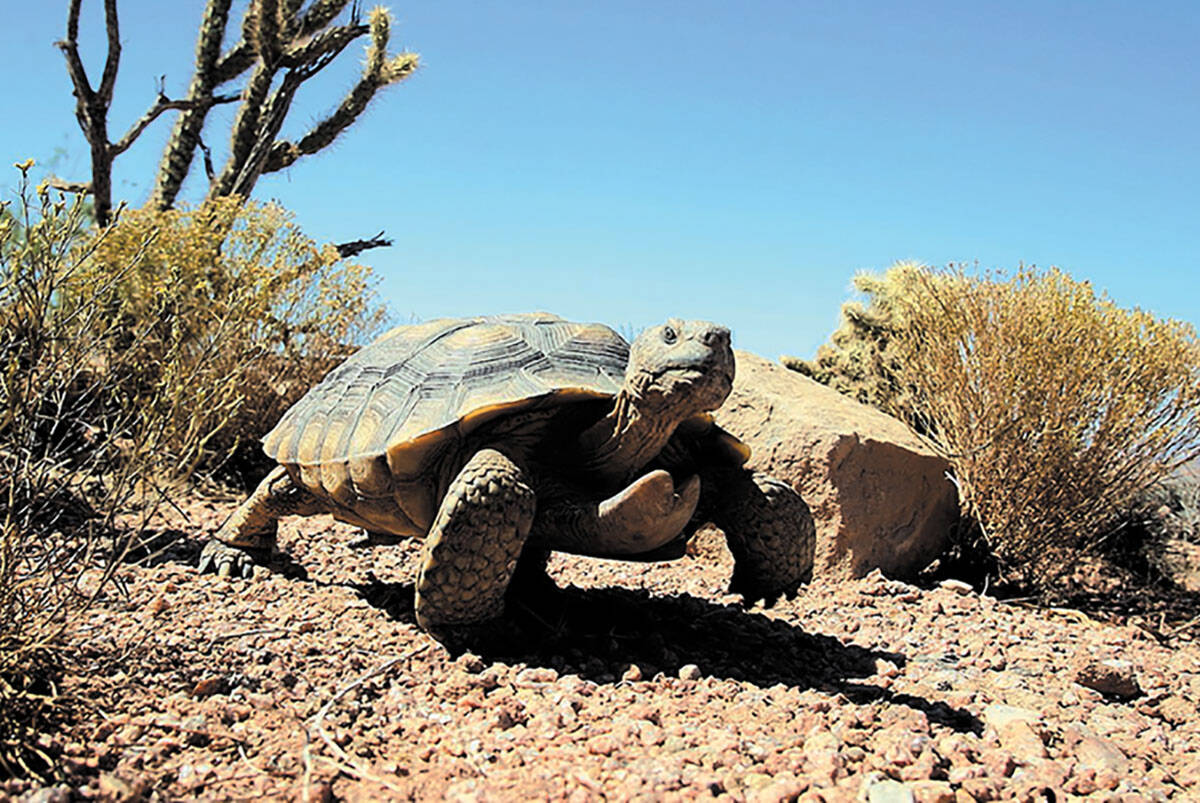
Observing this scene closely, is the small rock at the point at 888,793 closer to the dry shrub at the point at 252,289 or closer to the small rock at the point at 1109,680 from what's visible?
the small rock at the point at 1109,680

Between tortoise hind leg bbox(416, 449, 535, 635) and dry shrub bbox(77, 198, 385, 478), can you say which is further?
dry shrub bbox(77, 198, 385, 478)

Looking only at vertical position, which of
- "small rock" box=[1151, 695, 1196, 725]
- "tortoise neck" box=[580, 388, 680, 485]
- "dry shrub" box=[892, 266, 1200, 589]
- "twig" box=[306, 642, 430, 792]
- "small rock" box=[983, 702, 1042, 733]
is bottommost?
"twig" box=[306, 642, 430, 792]

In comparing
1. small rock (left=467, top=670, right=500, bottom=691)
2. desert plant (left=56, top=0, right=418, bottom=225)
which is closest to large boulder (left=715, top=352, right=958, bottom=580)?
small rock (left=467, top=670, right=500, bottom=691)

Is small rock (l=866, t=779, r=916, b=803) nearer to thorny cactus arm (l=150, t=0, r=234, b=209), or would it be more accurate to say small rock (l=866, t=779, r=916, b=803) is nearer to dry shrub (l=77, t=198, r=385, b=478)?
dry shrub (l=77, t=198, r=385, b=478)

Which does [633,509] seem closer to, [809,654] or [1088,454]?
[809,654]

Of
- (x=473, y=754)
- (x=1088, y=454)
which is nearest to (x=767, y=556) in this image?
(x=473, y=754)

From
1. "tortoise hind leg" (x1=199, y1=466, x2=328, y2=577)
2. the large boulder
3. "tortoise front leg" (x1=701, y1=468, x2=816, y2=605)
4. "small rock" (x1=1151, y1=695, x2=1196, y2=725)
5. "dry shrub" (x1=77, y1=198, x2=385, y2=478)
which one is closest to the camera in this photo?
"small rock" (x1=1151, y1=695, x2=1196, y2=725)

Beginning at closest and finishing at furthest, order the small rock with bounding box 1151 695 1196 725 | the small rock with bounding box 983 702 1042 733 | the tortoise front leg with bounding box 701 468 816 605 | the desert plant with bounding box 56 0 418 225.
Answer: the small rock with bounding box 983 702 1042 733 < the small rock with bounding box 1151 695 1196 725 < the tortoise front leg with bounding box 701 468 816 605 < the desert plant with bounding box 56 0 418 225
